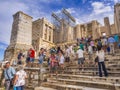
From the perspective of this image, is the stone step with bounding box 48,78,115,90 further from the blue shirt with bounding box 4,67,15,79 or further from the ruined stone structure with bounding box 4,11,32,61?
the ruined stone structure with bounding box 4,11,32,61

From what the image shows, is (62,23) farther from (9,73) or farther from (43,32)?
(9,73)

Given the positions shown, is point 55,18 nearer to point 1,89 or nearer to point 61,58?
point 61,58

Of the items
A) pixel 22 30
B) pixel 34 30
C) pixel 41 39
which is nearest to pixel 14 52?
pixel 22 30

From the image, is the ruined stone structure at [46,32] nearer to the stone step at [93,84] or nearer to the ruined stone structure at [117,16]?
the ruined stone structure at [117,16]

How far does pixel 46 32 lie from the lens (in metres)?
28.6

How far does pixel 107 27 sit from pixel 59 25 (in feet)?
39.3

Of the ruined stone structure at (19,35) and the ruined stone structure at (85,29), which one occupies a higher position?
the ruined stone structure at (85,29)

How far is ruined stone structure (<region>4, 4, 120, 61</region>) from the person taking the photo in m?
13.1

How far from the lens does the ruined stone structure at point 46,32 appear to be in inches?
517

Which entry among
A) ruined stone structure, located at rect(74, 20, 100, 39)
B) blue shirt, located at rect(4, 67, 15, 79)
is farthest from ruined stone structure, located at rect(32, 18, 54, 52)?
blue shirt, located at rect(4, 67, 15, 79)

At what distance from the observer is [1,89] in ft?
23.2

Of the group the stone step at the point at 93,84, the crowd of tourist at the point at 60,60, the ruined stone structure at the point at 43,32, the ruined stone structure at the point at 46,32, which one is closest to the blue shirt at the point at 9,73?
the crowd of tourist at the point at 60,60

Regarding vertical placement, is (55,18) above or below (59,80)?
above

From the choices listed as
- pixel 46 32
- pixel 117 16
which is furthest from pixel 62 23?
pixel 117 16
